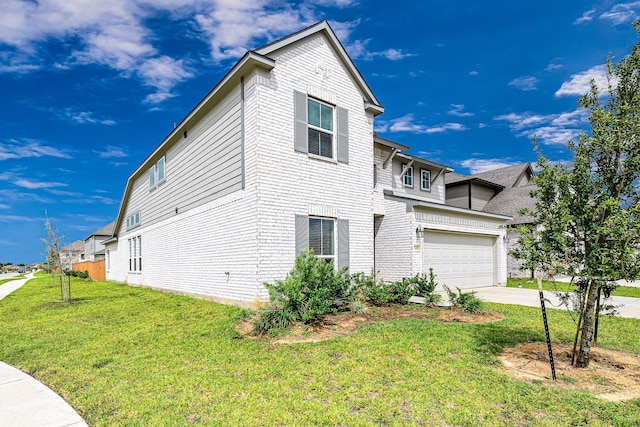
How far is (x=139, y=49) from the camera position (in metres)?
11.8

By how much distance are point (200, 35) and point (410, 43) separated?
7.54 m

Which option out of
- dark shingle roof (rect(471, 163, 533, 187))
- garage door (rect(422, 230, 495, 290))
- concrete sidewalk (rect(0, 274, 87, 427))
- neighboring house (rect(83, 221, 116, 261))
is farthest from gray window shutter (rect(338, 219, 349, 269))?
neighboring house (rect(83, 221, 116, 261))

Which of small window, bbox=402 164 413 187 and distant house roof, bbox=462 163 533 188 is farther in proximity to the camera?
distant house roof, bbox=462 163 533 188

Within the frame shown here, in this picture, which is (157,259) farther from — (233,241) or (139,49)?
(139,49)

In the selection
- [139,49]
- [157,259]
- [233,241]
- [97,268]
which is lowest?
[97,268]

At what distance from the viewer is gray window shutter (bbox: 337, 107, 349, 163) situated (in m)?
10.2

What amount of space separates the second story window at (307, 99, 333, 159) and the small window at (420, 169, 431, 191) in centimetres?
878

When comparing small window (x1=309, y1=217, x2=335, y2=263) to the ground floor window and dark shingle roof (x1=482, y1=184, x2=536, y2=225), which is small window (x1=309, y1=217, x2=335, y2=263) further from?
dark shingle roof (x1=482, y1=184, x2=536, y2=225)

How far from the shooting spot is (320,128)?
9.80 metres

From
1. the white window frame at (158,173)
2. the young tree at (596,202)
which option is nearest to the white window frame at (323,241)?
the young tree at (596,202)

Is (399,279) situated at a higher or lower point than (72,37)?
lower

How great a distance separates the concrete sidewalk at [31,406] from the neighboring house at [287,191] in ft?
14.9

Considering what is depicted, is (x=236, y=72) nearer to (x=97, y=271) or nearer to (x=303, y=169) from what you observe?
(x=303, y=169)

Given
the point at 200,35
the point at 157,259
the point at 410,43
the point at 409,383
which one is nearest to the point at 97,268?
the point at 157,259
